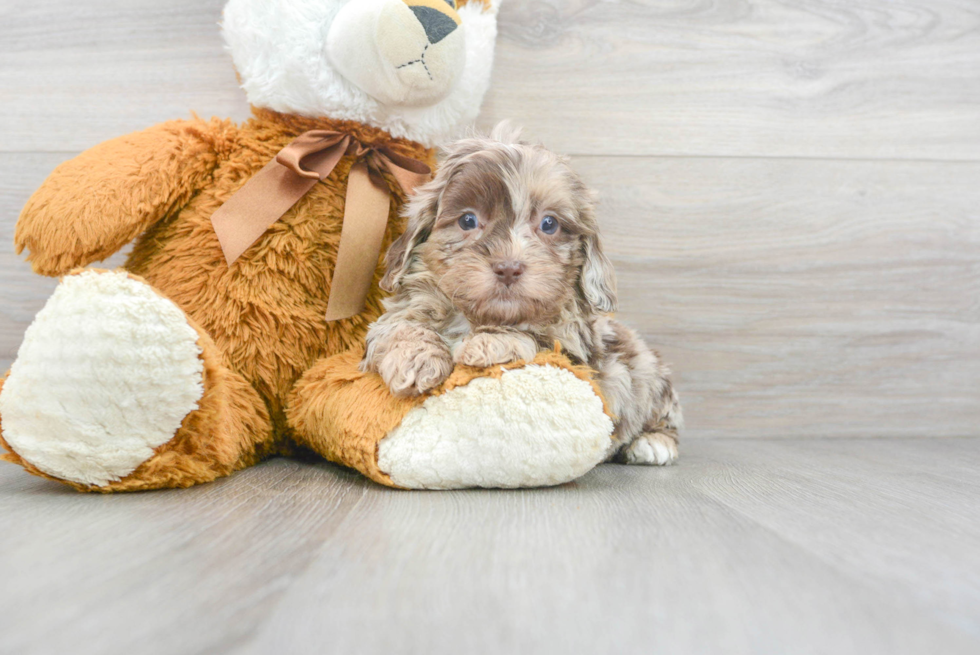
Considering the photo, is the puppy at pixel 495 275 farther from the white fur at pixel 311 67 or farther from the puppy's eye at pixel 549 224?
the white fur at pixel 311 67

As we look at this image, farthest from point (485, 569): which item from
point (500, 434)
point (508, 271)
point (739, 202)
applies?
point (739, 202)

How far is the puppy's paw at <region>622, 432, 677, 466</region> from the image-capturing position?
138 cm

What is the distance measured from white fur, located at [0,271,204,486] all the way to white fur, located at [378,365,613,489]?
0.33m

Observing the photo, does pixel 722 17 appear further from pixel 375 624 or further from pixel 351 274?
pixel 375 624

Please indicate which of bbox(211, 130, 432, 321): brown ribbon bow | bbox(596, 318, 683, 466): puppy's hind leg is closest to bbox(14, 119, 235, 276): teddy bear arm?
bbox(211, 130, 432, 321): brown ribbon bow

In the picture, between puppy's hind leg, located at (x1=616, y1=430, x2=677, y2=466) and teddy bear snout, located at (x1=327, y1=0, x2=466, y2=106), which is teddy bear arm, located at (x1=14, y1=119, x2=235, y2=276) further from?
puppy's hind leg, located at (x1=616, y1=430, x2=677, y2=466)

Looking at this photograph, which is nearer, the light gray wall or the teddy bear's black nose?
the teddy bear's black nose

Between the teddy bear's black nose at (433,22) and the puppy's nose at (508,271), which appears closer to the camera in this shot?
the puppy's nose at (508,271)

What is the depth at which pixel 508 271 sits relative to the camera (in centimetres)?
108

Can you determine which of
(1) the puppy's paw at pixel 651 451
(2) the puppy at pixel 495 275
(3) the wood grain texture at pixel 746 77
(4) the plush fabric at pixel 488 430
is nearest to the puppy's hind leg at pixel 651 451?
(1) the puppy's paw at pixel 651 451

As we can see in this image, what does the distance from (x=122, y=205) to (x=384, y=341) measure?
20.4 inches

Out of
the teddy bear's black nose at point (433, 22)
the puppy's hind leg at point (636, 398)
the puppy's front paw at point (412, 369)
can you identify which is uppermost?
the teddy bear's black nose at point (433, 22)

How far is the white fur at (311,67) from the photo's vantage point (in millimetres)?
1228

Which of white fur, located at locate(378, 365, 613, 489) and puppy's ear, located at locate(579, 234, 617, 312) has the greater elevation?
puppy's ear, located at locate(579, 234, 617, 312)
